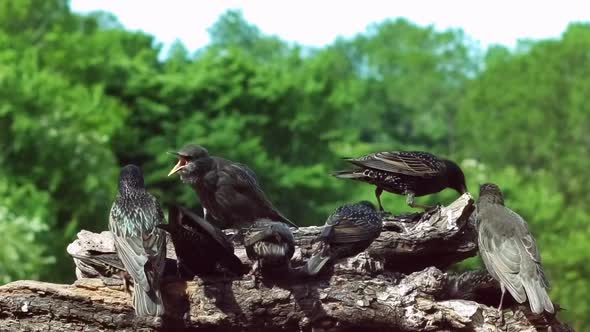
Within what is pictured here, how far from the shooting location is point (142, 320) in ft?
28.1

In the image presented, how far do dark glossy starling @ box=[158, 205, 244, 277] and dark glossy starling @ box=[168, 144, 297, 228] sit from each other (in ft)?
3.17

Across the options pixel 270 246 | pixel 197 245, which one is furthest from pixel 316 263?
pixel 197 245

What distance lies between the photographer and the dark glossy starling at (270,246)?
26.7 ft

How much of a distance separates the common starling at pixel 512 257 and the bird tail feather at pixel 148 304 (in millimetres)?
2274

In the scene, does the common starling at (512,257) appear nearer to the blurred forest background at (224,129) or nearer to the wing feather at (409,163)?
the wing feather at (409,163)

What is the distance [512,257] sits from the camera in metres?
8.56

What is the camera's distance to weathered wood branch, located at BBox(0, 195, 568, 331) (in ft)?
27.4

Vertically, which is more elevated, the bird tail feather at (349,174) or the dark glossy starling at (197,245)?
the bird tail feather at (349,174)

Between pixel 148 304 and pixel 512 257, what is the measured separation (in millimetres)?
2518

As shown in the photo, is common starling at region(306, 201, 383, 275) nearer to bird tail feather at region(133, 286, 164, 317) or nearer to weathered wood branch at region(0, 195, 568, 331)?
weathered wood branch at region(0, 195, 568, 331)

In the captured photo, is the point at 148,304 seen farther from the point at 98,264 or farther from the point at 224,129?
the point at 224,129

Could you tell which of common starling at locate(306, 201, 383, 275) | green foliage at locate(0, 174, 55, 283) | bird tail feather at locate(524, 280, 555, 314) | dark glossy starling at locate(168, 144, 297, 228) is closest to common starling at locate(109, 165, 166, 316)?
dark glossy starling at locate(168, 144, 297, 228)

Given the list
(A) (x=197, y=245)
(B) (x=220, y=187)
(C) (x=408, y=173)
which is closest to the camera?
(A) (x=197, y=245)

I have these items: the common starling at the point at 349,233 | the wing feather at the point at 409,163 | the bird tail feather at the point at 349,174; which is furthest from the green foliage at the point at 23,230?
the common starling at the point at 349,233
